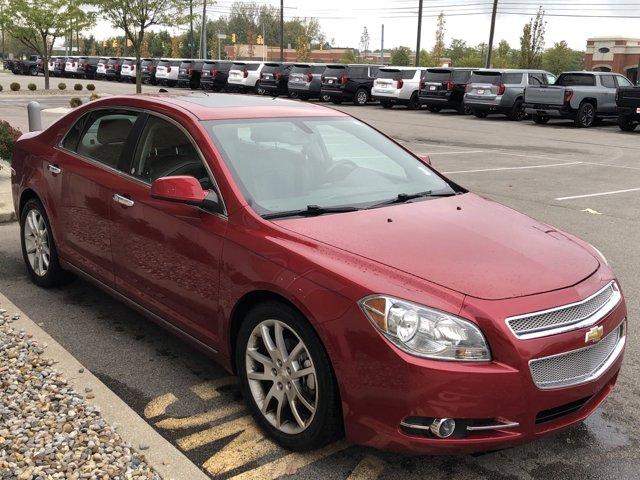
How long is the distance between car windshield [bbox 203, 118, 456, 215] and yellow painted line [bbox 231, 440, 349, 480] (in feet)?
3.88

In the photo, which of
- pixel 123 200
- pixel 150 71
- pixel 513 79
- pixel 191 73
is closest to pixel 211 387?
pixel 123 200

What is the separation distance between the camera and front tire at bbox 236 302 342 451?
296 cm

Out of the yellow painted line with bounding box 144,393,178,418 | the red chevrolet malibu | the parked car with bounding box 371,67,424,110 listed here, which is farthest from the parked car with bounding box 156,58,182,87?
the yellow painted line with bounding box 144,393,178,418

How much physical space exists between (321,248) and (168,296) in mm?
1198

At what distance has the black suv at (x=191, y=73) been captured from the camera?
37.7 m

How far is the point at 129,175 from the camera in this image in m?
4.27

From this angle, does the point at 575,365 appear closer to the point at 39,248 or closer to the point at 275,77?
the point at 39,248

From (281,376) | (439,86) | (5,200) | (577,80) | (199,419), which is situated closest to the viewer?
(281,376)

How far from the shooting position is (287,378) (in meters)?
3.15

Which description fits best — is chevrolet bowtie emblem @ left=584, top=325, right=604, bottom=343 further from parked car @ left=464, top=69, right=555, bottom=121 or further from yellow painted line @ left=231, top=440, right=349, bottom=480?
parked car @ left=464, top=69, right=555, bottom=121

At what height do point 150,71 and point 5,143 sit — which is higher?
point 150,71

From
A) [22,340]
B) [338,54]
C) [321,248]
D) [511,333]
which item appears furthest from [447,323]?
[338,54]

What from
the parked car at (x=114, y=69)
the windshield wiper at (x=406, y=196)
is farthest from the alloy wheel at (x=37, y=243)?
the parked car at (x=114, y=69)

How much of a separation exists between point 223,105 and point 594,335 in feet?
8.31
